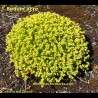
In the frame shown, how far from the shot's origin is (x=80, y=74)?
6371mm

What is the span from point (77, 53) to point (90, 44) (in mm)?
671

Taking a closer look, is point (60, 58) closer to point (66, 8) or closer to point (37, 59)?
point (37, 59)

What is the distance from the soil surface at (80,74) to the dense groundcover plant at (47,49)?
156 mm

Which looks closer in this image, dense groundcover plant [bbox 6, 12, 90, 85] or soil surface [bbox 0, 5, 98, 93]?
dense groundcover plant [bbox 6, 12, 90, 85]

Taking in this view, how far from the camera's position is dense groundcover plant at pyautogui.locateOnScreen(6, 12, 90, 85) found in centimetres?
598

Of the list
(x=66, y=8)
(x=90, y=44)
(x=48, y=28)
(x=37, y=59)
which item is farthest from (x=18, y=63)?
(x=66, y=8)

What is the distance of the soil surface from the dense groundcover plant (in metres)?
0.16

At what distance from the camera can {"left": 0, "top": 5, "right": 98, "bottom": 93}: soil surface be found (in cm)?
623

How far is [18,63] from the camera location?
6.14m

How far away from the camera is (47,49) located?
5992 millimetres

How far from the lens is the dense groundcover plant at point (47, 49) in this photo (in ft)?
19.6

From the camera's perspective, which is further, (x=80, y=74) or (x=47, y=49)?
(x=80, y=74)

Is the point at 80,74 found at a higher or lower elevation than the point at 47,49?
lower

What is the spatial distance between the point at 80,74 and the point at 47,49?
0.77 metres
